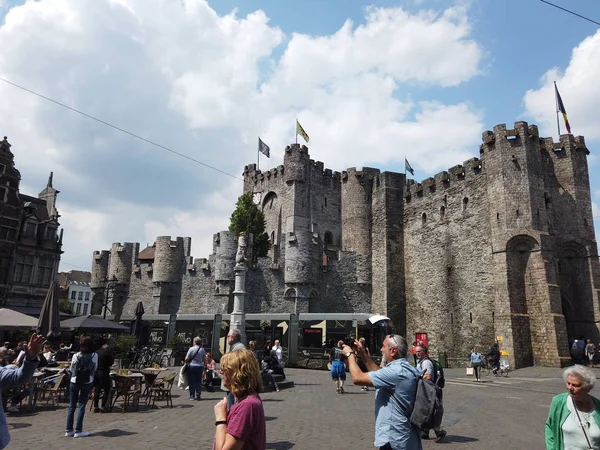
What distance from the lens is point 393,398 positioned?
365cm

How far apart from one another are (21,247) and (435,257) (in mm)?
26171

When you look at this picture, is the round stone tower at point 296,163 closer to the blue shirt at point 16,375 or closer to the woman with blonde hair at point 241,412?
the blue shirt at point 16,375

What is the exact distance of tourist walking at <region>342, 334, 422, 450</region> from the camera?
3555 millimetres

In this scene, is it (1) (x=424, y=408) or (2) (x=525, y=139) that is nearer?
(1) (x=424, y=408)

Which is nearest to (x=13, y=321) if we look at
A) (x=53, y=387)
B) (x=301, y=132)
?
(x=53, y=387)

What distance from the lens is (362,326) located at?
21.2m

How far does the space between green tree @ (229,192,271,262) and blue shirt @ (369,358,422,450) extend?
34.8 m

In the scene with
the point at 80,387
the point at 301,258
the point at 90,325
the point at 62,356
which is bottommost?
the point at 80,387

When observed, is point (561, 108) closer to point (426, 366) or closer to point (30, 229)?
point (426, 366)

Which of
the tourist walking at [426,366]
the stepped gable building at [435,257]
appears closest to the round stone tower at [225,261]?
the stepped gable building at [435,257]

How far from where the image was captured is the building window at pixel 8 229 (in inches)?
1075

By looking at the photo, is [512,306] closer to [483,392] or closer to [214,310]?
[483,392]

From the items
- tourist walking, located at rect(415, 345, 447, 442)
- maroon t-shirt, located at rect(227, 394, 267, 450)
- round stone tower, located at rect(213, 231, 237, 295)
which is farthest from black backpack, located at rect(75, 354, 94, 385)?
round stone tower, located at rect(213, 231, 237, 295)

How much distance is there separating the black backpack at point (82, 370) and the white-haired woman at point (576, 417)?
257 inches
